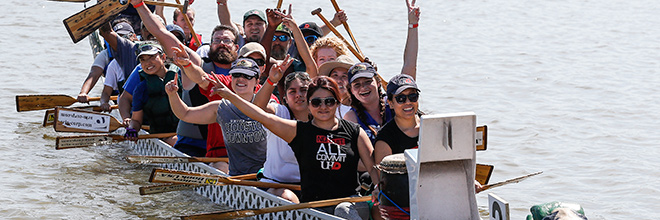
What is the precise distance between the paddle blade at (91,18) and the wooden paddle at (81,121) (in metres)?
0.85

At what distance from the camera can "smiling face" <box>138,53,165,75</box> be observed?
26.2ft

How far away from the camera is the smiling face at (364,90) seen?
20.6 ft

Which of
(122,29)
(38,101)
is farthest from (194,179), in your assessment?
(122,29)

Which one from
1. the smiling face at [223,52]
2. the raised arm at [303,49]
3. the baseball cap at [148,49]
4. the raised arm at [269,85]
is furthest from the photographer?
the baseball cap at [148,49]

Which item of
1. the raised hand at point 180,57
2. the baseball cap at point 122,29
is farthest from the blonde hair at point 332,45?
the baseball cap at point 122,29

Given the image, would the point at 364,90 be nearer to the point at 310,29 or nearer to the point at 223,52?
the point at 223,52

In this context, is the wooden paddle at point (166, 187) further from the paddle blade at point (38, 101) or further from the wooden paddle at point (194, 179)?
the paddle blade at point (38, 101)

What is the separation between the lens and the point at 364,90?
631cm

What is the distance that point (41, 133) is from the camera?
10.9m

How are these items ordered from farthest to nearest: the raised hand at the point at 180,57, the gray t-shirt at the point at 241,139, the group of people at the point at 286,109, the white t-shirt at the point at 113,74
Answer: the white t-shirt at the point at 113,74, the gray t-shirt at the point at 241,139, the raised hand at the point at 180,57, the group of people at the point at 286,109

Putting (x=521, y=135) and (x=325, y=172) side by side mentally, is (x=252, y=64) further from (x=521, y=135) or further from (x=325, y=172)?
(x=521, y=135)

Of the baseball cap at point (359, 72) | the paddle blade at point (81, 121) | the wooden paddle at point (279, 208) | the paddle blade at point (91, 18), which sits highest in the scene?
the paddle blade at point (91, 18)

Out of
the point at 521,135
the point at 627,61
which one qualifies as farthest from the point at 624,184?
the point at 627,61

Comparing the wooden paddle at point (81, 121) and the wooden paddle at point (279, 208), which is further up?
the wooden paddle at point (81, 121)
